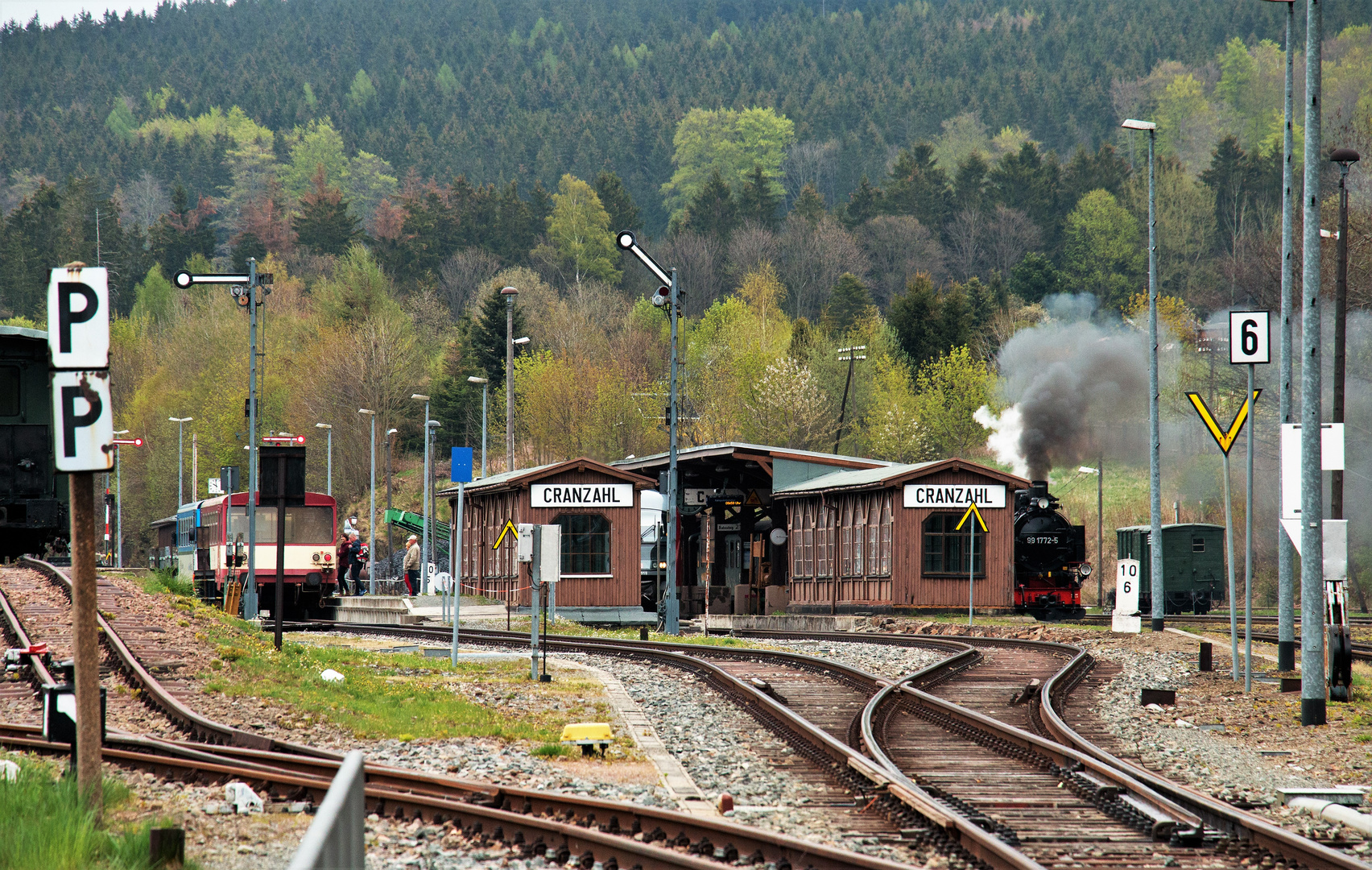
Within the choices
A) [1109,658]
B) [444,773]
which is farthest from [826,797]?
[1109,658]

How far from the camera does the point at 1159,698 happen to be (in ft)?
50.6

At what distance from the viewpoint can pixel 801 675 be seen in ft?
60.6

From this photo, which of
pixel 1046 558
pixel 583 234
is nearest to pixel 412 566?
pixel 1046 558

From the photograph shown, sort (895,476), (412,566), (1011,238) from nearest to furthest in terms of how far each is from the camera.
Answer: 1. (895,476)
2. (412,566)
3. (1011,238)

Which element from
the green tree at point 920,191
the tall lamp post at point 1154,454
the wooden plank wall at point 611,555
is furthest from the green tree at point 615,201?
the tall lamp post at point 1154,454

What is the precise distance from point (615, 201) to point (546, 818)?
4347 inches

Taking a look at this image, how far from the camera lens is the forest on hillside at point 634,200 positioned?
76.6 meters

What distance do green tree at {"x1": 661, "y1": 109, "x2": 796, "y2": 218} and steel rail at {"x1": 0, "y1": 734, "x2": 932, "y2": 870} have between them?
124 m

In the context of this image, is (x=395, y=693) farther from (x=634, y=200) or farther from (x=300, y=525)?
(x=634, y=200)

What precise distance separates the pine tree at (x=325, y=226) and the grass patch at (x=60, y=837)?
110 m

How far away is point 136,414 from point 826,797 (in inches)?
3266

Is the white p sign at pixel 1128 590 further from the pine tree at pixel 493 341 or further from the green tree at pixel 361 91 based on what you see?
the green tree at pixel 361 91

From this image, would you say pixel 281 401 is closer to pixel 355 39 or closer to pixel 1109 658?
pixel 1109 658

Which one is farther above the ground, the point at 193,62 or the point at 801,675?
the point at 193,62
